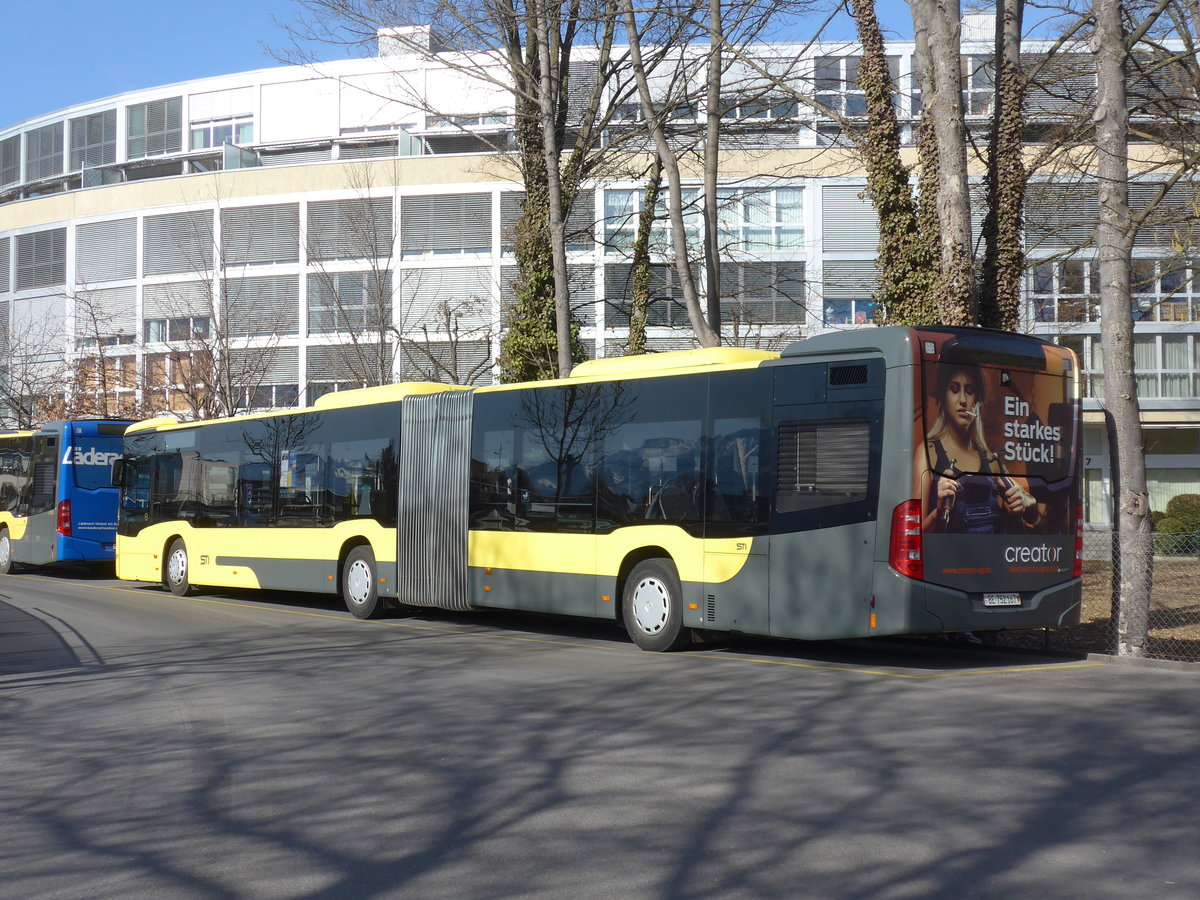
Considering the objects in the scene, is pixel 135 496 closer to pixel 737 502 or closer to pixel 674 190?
pixel 674 190

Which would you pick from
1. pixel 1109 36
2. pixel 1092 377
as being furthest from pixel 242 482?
pixel 1092 377

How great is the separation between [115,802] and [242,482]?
1447 cm

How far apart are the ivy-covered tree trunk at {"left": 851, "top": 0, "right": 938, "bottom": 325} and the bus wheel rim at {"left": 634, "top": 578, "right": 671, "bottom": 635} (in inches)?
226

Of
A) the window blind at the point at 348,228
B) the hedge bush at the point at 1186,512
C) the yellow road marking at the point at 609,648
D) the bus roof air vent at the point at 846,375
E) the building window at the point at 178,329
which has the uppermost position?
the window blind at the point at 348,228

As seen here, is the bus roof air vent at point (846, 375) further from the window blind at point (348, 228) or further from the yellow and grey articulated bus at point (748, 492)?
the window blind at point (348, 228)

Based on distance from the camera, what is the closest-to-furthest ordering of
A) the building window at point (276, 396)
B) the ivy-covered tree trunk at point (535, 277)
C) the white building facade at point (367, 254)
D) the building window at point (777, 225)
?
the ivy-covered tree trunk at point (535, 277), the white building facade at point (367, 254), the building window at point (777, 225), the building window at point (276, 396)

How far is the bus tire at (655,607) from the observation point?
44.0ft

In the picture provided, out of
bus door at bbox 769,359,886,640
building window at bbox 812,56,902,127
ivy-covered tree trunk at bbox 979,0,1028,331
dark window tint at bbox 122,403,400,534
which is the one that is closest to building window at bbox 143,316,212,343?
dark window tint at bbox 122,403,400,534

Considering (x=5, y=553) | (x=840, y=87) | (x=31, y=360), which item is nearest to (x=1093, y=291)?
(x=840, y=87)

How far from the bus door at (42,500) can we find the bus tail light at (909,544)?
66.3 feet

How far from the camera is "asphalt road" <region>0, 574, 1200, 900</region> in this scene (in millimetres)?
5438

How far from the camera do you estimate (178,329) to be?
4381 centimetres

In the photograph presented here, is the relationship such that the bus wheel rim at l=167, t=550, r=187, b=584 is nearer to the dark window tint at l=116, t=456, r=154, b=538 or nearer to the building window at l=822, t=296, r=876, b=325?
the dark window tint at l=116, t=456, r=154, b=538

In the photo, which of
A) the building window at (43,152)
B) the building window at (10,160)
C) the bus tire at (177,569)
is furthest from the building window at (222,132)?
the bus tire at (177,569)
